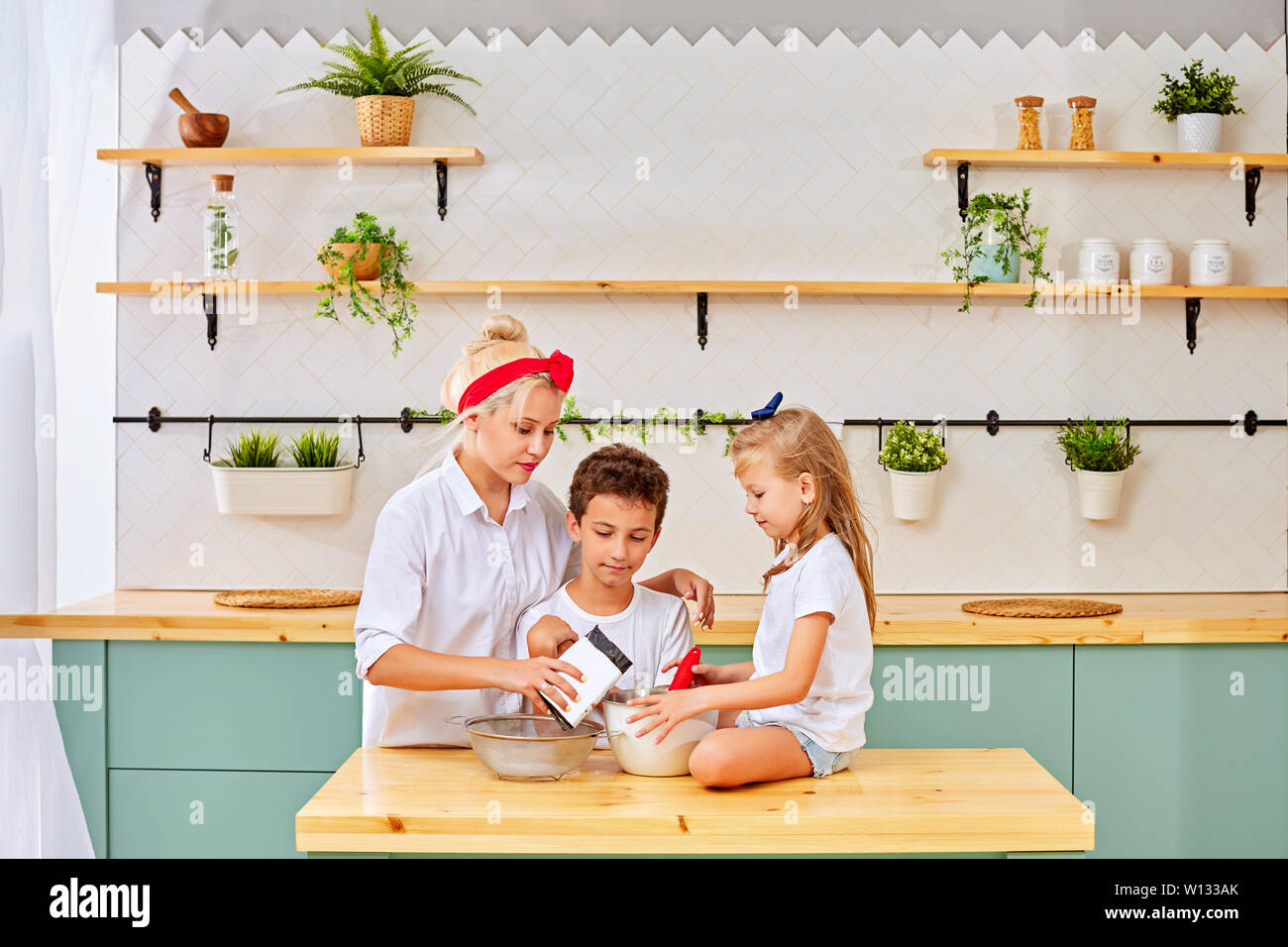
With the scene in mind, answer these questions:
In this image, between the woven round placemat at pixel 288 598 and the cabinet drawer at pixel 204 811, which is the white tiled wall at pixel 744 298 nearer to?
the woven round placemat at pixel 288 598

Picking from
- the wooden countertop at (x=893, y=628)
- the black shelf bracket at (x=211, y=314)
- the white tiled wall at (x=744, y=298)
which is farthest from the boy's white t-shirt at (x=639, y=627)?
the black shelf bracket at (x=211, y=314)

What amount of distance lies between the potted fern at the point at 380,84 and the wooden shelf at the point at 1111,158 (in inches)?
51.2

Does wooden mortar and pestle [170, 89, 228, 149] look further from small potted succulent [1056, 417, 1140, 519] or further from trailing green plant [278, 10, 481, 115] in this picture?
small potted succulent [1056, 417, 1140, 519]

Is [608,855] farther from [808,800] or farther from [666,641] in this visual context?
[666,641]

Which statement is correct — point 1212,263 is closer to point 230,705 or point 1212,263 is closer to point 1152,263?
point 1152,263

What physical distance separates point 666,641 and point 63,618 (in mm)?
1528

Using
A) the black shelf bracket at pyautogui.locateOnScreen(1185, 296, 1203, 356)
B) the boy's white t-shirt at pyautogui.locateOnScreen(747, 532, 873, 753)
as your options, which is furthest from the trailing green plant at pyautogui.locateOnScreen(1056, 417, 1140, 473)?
the boy's white t-shirt at pyautogui.locateOnScreen(747, 532, 873, 753)

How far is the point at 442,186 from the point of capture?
122 inches

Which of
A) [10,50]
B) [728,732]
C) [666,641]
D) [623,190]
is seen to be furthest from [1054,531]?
[10,50]

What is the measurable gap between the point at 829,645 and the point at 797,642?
0.08m

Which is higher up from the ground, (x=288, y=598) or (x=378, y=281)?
(x=378, y=281)

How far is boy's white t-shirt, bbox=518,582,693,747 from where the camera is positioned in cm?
178

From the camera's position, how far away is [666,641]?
1.81 meters

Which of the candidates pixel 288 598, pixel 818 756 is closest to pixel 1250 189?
pixel 818 756
